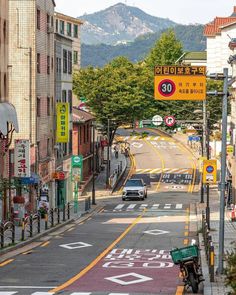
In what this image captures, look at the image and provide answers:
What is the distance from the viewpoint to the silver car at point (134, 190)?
3237 inches

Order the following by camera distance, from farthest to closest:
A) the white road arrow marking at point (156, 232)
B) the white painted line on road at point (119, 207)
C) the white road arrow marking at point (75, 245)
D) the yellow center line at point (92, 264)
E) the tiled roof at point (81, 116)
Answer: the tiled roof at point (81, 116) → the white painted line on road at point (119, 207) → the white road arrow marking at point (156, 232) → the white road arrow marking at point (75, 245) → the yellow center line at point (92, 264)

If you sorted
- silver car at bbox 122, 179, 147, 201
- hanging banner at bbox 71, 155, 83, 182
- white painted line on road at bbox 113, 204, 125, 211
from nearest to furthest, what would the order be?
1. hanging banner at bbox 71, 155, 83, 182
2. white painted line on road at bbox 113, 204, 125, 211
3. silver car at bbox 122, 179, 147, 201

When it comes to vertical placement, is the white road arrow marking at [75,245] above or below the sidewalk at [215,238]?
below

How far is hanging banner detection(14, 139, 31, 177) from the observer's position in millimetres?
55969

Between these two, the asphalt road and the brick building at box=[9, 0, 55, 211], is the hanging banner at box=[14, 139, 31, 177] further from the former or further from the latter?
the brick building at box=[9, 0, 55, 211]

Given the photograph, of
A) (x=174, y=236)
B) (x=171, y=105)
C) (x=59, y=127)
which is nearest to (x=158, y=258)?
(x=174, y=236)

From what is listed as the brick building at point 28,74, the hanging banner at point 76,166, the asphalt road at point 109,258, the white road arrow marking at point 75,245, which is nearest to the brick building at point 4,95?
the asphalt road at point 109,258

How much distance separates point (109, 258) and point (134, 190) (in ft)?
150

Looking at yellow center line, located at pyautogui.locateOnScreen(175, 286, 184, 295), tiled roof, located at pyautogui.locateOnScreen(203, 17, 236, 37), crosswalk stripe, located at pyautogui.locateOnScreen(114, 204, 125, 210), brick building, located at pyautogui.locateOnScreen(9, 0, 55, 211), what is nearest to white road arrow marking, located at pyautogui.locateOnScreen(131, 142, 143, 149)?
tiled roof, located at pyautogui.locateOnScreen(203, 17, 236, 37)

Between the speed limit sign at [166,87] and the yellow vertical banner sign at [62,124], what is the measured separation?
46.6m

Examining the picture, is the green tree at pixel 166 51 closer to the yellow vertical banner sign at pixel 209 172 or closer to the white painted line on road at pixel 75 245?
the yellow vertical banner sign at pixel 209 172

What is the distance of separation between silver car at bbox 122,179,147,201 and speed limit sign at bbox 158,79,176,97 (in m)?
56.3

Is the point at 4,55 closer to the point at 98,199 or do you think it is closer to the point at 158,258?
the point at 158,258

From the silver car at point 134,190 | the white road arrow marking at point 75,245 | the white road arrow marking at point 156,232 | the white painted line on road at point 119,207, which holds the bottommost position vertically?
the white road arrow marking at point 75,245
